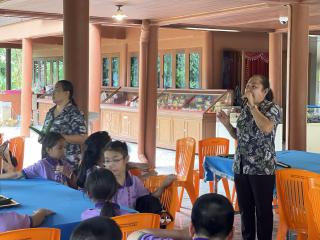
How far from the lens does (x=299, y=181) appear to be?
13.3 ft

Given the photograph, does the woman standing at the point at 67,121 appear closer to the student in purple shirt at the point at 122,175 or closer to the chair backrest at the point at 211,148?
the student in purple shirt at the point at 122,175

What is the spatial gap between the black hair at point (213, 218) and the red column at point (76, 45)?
13.0ft

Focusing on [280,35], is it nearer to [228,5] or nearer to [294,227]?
[228,5]

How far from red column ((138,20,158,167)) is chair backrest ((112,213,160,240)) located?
268 inches

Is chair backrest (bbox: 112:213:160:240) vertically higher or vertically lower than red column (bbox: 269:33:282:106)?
lower

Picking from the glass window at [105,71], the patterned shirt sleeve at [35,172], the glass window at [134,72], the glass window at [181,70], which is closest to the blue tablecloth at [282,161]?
the patterned shirt sleeve at [35,172]

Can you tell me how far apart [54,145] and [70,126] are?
2.02 ft

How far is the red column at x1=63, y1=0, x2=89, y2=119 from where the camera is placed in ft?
18.9

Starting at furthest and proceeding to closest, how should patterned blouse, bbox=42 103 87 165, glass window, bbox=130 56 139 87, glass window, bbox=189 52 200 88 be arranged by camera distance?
glass window, bbox=130 56 139 87 < glass window, bbox=189 52 200 88 < patterned blouse, bbox=42 103 87 165

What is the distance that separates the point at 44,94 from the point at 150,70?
9366 mm

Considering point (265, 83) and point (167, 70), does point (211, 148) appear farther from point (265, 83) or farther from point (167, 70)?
point (167, 70)

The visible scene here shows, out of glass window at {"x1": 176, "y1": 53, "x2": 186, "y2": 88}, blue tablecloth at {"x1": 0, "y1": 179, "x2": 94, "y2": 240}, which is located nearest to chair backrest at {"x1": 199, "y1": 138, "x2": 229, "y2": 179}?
blue tablecloth at {"x1": 0, "y1": 179, "x2": 94, "y2": 240}

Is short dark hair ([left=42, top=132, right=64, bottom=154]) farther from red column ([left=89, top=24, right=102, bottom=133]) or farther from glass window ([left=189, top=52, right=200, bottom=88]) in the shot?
glass window ([left=189, top=52, right=200, bottom=88])

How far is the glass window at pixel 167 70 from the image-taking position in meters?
14.1
